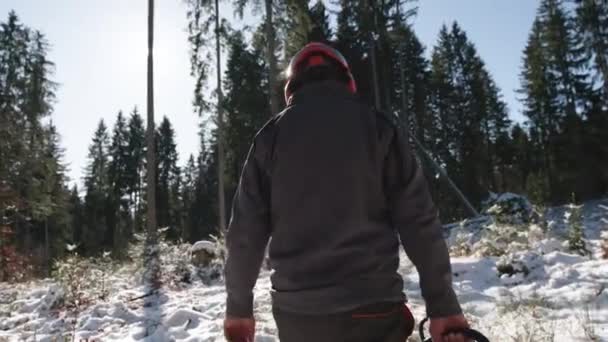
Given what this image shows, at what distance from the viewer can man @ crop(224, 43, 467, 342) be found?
1.75m

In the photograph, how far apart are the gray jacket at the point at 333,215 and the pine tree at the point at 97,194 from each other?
4037 cm

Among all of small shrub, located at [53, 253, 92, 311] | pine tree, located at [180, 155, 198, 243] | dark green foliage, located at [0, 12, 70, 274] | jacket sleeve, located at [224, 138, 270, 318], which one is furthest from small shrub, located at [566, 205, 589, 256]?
pine tree, located at [180, 155, 198, 243]

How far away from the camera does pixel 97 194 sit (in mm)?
44500

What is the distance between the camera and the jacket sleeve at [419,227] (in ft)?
5.94

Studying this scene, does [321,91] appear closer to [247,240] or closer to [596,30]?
[247,240]

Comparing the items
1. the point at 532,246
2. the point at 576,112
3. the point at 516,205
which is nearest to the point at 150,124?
the point at 532,246

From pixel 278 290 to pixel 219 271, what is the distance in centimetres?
806

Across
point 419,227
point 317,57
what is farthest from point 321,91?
point 419,227

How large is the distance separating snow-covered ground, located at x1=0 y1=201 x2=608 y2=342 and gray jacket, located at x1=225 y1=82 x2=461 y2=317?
8.04 ft

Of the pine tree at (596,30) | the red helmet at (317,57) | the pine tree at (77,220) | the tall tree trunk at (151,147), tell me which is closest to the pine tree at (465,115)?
the pine tree at (596,30)

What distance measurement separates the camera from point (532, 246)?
7.50m

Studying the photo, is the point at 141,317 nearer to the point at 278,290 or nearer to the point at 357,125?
the point at 278,290

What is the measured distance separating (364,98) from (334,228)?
1287cm

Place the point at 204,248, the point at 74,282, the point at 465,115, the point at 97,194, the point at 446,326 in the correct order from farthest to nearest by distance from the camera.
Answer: the point at 97,194, the point at 465,115, the point at 204,248, the point at 74,282, the point at 446,326
